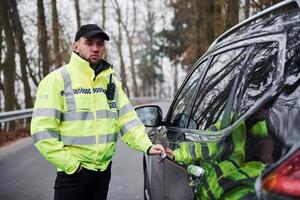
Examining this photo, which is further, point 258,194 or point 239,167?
point 239,167

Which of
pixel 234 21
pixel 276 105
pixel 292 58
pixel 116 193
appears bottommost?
pixel 116 193

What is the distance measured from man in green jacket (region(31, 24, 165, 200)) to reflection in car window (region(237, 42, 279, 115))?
43.7 inches

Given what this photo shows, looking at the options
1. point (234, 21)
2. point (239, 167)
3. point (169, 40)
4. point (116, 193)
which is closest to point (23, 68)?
point (234, 21)

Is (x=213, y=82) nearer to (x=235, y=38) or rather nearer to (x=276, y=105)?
(x=235, y=38)

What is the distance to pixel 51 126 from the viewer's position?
3.26 m

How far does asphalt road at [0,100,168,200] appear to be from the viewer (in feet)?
24.2

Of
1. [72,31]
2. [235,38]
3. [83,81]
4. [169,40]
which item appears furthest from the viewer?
[169,40]

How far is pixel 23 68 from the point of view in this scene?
23969 millimetres

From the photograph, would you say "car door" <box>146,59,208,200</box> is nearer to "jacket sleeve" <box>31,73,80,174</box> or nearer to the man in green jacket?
the man in green jacket

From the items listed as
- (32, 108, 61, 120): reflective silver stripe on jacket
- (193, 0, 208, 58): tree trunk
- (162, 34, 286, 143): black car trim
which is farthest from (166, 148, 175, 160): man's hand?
(193, 0, 208, 58): tree trunk

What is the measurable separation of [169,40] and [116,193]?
1752 inches

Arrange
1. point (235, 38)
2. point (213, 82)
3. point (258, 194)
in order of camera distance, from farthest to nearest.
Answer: point (213, 82) → point (235, 38) → point (258, 194)

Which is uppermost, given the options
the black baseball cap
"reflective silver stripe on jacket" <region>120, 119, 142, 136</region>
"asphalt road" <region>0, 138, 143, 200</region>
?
the black baseball cap

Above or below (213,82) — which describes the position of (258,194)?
below
